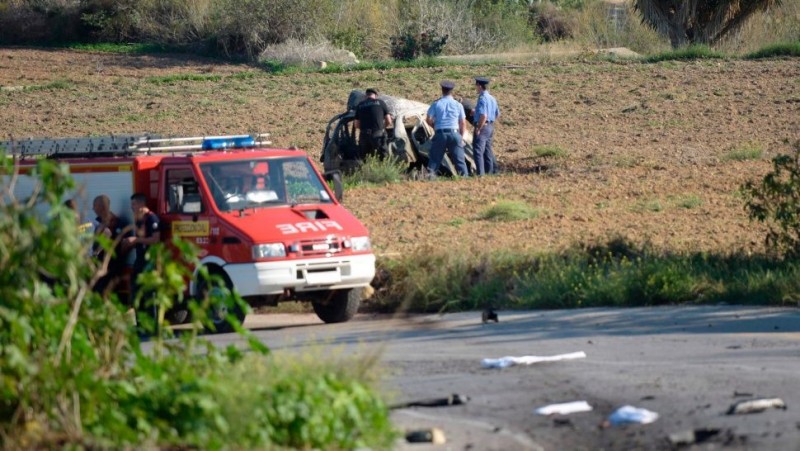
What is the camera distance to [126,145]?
13.9 m

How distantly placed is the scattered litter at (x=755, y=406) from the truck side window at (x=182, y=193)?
653 centimetres

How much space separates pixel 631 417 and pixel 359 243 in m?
5.24

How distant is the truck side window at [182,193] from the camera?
1313 cm

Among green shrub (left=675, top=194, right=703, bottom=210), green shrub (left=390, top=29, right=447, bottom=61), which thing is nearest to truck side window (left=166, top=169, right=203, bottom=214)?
green shrub (left=675, top=194, right=703, bottom=210)

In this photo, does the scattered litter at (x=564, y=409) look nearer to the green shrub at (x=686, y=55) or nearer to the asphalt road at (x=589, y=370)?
the asphalt road at (x=589, y=370)

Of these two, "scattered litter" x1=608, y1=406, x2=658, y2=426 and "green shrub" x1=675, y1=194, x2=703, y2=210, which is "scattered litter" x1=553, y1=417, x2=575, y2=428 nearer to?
"scattered litter" x1=608, y1=406, x2=658, y2=426

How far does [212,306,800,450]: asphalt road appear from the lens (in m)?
8.02

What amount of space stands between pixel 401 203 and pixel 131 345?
40.8 feet

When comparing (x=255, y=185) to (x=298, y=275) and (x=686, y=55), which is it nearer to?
(x=298, y=275)

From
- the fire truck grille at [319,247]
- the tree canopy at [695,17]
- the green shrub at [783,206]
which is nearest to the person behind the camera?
the fire truck grille at [319,247]

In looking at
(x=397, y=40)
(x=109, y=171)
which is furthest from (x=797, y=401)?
(x=397, y=40)

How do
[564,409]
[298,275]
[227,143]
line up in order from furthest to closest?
1. [227,143]
2. [298,275]
3. [564,409]

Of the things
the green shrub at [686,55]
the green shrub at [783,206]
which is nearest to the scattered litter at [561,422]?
the green shrub at [783,206]

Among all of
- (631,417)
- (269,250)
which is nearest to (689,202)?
(269,250)
